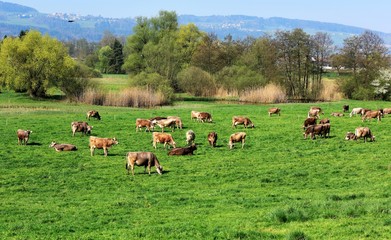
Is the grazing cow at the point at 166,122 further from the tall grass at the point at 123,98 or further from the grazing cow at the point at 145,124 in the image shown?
the tall grass at the point at 123,98

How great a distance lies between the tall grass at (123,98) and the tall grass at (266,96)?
1364cm

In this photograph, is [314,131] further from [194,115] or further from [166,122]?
[194,115]

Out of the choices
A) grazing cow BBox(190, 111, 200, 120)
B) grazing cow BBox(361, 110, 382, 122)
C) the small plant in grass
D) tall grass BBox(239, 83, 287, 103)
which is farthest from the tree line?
the small plant in grass

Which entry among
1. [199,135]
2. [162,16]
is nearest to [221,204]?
[199,135]

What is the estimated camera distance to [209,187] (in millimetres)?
19625

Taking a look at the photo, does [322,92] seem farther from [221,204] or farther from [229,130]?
[221,204]

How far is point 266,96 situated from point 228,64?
23.4 metres

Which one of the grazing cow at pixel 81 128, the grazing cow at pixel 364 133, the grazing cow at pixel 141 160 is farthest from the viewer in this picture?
the grazing cow at pixel 81 128

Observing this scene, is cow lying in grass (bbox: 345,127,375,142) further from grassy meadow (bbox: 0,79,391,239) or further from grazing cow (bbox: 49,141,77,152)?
grazing cow (bbox: 49,141,77,152)

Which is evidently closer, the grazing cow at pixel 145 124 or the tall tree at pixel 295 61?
the grazing cow at pixel 145 124

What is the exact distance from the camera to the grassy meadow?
1288 centimetres

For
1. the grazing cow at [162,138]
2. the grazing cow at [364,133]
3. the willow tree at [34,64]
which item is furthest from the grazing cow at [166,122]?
the willow tree at [34,64]

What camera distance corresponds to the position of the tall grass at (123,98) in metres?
62.6

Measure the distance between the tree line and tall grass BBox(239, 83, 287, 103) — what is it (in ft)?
13.6
